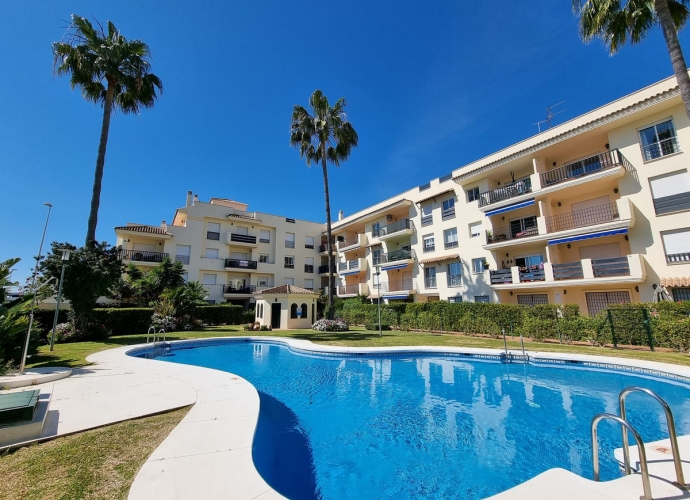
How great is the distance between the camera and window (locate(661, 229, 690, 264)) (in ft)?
50.4

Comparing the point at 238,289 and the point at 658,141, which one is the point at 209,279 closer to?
the point at 238,289

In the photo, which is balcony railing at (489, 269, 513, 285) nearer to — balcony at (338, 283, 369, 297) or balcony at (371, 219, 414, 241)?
balcony at (371, 219, 414, 241)

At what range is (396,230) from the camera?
32625mm

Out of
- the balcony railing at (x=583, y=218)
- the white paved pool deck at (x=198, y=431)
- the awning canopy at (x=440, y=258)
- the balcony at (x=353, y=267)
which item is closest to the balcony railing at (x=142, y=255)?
the balcony at (x=353, y=267)

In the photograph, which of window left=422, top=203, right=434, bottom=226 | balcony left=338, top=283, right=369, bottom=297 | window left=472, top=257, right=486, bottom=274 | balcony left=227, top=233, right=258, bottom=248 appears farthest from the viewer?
balcony left=227, top=233, right=258, bottom=248

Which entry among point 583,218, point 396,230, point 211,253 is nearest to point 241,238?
point 211,253

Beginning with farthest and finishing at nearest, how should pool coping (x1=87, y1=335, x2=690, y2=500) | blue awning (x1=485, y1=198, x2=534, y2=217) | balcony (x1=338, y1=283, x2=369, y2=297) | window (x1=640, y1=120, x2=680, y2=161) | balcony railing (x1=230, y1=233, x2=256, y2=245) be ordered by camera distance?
balcony railing (x1=230, y1=233, x2=256, y2=245), balcony (x1=338, y1=283, x2=369, y2=297), blue awning (x1=485, y1=198, x2=534, y2=217), window (x1=640, y1=120, x2=680, y2=161), pool coping (x1=87, y1=335, x2=690, y2=500)

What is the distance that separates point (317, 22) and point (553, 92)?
58.6 ft

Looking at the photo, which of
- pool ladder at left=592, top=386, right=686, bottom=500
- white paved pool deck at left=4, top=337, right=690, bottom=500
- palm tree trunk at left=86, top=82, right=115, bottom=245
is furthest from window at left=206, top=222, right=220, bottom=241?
pool ladder at left=592, top=386, right=686, bottom=500

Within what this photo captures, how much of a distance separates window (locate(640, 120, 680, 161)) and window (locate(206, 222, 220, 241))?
3893cm

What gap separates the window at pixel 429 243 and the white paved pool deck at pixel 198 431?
65.4 feet

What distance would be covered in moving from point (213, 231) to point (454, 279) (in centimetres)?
2853

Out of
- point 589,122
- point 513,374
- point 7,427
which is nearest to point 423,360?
point 513,374

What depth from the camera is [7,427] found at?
4.42 meters
